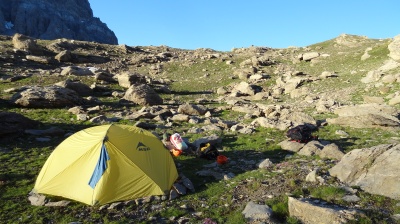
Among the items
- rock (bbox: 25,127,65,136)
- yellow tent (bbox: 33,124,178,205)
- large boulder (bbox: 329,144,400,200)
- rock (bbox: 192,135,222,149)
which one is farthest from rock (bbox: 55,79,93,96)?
large boulder (bbox: 329,144,400,200)

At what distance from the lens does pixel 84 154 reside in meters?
13.9

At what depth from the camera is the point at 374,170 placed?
12.9 meters

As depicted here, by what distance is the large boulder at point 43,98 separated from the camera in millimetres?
29344

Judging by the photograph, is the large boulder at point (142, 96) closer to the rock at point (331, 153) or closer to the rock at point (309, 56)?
the rock at point (331, 153)

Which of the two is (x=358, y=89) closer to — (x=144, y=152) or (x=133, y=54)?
(x=144, y=152)

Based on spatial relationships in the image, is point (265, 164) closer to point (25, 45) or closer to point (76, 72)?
point (76, 72)

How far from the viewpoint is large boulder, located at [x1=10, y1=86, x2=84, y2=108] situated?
1155 inches

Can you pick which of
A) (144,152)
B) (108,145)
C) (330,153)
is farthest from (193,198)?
(330,153)

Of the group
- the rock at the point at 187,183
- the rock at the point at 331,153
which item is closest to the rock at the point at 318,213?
the rock at the point at 187,183

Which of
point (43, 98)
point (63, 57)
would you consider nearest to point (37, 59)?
point (63, 57)

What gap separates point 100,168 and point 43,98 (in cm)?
2009

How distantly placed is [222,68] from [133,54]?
28.6 meters

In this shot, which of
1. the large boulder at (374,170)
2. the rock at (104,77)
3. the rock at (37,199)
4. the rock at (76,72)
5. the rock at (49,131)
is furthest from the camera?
the rock at (76,72)

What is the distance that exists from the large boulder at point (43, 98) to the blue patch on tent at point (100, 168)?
19.3m
